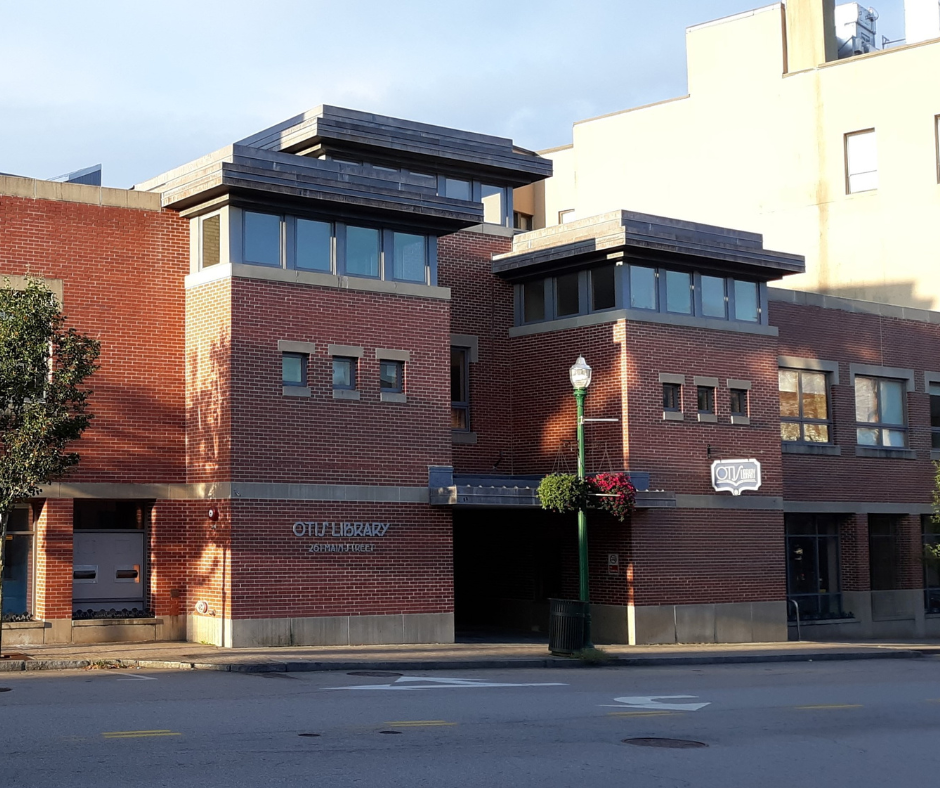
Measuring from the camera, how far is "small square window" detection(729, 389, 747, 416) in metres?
31.8

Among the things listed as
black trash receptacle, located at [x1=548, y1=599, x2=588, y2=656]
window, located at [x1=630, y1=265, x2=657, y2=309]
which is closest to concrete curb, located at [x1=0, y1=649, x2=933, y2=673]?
black trash receptacle, located at [x1=548, y1=599, x2=588, y2=656]

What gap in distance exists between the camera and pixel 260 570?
25.0m

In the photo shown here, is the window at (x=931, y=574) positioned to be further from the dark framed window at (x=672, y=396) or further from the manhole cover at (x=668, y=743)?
the manhole cover at (x=668, y=743)

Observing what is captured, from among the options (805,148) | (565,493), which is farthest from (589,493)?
(805,148)

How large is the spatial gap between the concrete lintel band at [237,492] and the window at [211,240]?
4.62m

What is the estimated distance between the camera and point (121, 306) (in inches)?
1024

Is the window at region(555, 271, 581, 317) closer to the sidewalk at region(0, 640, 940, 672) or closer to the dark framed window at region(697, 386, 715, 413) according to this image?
the dark framed window at region(697, 386, 715, 413)

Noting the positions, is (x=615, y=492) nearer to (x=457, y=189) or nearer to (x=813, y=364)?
(x=457, y=189)

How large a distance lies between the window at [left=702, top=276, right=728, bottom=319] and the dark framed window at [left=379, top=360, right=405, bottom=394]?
8415 mm

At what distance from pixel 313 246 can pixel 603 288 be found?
25.1 ft

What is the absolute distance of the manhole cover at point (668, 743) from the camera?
13.6 metres

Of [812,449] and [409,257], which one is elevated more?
[409,257]

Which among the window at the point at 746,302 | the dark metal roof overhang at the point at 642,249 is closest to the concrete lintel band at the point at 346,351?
the dark metal roof overhang at the point at 642,249

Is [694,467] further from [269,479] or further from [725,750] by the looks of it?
[725,750]
